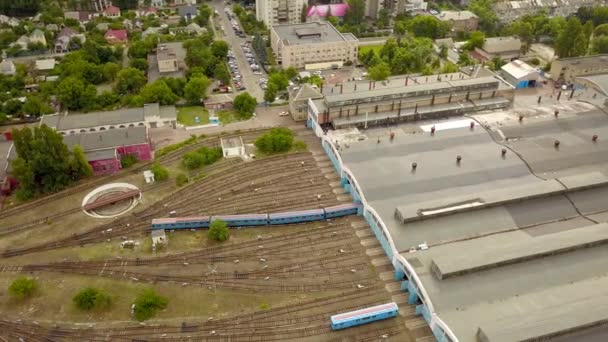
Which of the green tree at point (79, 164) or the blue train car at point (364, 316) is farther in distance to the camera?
the green tree at point (79, 164)

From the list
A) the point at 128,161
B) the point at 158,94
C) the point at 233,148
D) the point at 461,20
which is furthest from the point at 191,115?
the point at 461,20

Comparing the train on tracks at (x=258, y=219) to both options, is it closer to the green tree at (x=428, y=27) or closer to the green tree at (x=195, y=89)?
the green tree at (x=195, y=89)

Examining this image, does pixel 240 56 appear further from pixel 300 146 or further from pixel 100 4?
pixel 100 4

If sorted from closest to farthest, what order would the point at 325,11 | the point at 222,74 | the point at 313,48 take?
the point at 222,74, the point at 313,48, the point at 325,11

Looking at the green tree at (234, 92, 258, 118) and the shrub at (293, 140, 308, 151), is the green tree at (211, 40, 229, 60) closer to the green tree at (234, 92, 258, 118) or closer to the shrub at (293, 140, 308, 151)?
the green tree at (234, 92, 258, 118)

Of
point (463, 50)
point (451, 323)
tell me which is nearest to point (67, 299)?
point (451, 323)

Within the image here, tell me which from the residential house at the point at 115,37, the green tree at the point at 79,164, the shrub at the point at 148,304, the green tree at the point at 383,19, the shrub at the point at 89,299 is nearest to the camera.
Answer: the shrub at the point at 148,304

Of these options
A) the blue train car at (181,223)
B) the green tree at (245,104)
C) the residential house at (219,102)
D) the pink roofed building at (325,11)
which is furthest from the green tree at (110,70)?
the pink roofed building at (325,11)
